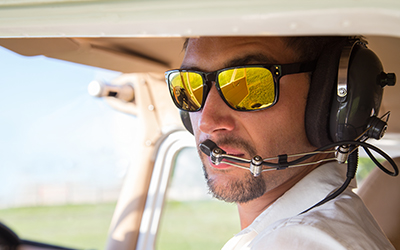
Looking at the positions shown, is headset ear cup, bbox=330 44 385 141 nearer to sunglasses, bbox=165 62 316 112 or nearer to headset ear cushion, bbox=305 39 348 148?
headset ear cushion, bbox=305 39 348 148

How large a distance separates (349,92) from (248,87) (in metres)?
0.28

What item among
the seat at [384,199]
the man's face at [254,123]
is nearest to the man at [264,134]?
the man's face at [254,123]

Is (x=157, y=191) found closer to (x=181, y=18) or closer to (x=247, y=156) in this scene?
(x=247, y=156)

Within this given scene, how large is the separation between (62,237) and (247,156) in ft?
52.5

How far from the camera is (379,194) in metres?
1.53

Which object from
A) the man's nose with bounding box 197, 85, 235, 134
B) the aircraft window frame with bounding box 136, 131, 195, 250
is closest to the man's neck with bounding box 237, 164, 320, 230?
the man's nose with bounding box 197, 85, 235, 134

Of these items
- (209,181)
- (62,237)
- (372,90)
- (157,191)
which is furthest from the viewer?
(62,237)

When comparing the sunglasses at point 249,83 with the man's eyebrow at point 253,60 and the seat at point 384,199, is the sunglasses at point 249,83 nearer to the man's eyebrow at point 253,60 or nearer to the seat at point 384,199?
the man's eyebrow at point 253,60

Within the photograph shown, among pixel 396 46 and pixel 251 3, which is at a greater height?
pixel 251 3

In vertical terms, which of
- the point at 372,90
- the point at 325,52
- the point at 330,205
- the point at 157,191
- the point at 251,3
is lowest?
the point at 157,191

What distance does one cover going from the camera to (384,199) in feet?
4.95

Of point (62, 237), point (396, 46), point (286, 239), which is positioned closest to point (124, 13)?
point (286, 239)

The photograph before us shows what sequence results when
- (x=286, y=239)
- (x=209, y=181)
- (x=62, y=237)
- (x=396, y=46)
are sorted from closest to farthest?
(x=286, y=239)
(x=209, y=181)
(x=396, y=46)
(x=62, y=237)

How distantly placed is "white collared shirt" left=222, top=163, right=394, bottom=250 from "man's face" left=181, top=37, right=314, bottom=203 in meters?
0.08
